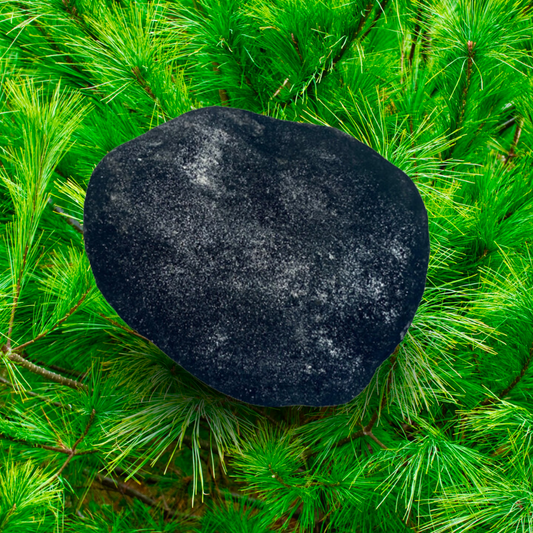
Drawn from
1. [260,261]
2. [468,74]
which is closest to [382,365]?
[260,261]

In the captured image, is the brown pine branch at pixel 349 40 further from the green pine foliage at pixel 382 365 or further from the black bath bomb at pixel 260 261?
the black bath bomb at pixel 260 261

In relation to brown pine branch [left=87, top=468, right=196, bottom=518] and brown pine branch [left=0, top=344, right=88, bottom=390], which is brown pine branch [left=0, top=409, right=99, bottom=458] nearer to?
brown pine branch [left=0, top=344, right=88, bottom=390]

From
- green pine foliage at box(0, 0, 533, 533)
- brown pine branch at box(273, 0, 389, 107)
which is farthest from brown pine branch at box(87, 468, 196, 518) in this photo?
brown pine branch at box(273, 0, 389, 107)

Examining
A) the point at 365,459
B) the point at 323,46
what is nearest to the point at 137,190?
the point at 323,46

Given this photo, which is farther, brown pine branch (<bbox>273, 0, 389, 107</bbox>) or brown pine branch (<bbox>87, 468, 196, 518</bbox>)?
brown pine branch (<bbox>87, 468, 196, 518</bbox>)

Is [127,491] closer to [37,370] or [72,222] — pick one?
[37,370]
